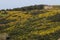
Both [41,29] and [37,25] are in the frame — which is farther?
[37,25]

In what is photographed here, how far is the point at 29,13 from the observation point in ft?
202

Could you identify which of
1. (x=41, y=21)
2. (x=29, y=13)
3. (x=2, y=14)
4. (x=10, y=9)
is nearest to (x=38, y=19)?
(x=41, y=21)

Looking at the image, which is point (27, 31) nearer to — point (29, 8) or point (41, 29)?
point (41, 29)

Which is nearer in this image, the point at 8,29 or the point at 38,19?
the point at 8,29

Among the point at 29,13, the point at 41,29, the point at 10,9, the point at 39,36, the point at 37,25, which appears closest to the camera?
the point at 39,36

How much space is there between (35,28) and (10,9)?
2485cm

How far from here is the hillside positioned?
4200cm

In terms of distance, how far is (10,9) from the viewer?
70.8 m

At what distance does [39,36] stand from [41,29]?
420cm

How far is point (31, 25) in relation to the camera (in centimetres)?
4978

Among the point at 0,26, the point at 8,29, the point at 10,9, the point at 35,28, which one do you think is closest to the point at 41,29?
the point at 35,28

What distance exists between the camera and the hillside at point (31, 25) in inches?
1654

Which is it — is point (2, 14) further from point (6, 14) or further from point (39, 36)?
point (39, 36)

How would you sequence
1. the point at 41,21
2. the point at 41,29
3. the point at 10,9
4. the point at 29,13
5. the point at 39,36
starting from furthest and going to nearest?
1. the point at 10,9
2. the point at 29,13
3. the point at 41,21
4. the point at 41,29
5. the point at 39,36
